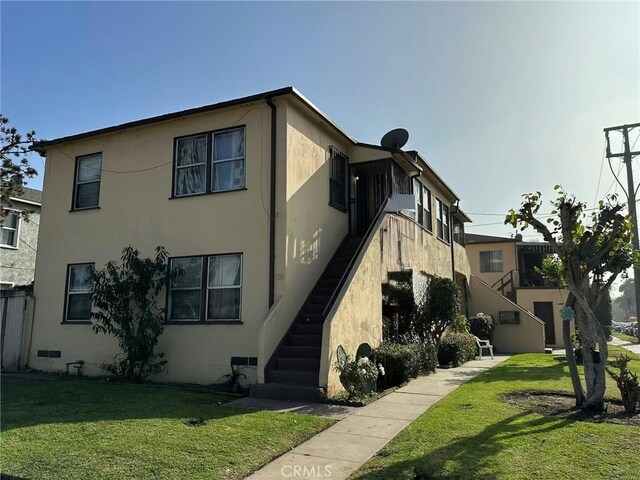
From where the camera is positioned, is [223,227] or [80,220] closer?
[223,227]

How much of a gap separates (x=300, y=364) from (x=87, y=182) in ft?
28.4

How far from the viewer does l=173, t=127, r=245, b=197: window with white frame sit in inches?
472

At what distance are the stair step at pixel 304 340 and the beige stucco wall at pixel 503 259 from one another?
26.4 meters

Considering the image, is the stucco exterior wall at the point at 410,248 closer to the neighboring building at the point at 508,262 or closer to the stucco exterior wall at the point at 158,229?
the stucco exterior wall at the point at 158,229

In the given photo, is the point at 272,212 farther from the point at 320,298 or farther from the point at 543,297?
the point at 543,297

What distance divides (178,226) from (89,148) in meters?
4.29

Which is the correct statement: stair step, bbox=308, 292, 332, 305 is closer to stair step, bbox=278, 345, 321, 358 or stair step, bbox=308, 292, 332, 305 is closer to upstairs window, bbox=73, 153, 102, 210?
stair step, bbox=278, 345, 321, 358

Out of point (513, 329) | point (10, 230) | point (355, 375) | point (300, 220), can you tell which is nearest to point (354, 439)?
point (355, 375)

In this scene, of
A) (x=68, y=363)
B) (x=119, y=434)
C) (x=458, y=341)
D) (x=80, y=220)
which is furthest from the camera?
(x=458, y=341)

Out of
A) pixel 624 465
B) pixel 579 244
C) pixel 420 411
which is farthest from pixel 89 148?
pixel 624 465

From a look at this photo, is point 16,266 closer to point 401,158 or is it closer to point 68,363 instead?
point 68,363

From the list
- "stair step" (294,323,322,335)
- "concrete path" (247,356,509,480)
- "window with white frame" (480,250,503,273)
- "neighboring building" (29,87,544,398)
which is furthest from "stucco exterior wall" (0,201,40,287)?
"window with white frame" (480,250,503,273)

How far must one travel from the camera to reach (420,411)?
8336 millimetres

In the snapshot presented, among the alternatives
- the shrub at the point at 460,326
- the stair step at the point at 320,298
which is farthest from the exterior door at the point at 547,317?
the stair step at the point at 320,298
